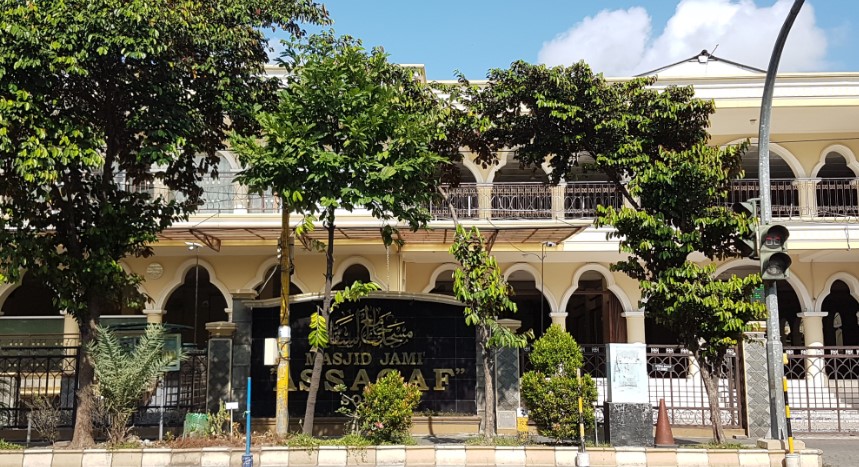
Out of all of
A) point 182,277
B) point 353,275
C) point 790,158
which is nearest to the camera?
point 790,158

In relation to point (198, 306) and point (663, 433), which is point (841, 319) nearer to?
point (663, 433)

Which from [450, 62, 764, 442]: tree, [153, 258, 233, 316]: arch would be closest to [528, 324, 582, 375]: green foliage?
[450, 62, 764, 442]: tree

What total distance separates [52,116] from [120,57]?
1338mm

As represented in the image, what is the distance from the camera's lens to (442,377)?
48.1 feet

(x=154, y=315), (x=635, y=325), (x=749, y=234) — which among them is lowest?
(x=635, y=325)

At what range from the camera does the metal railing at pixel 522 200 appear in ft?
62.2

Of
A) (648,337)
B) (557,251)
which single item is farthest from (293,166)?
(648,337)

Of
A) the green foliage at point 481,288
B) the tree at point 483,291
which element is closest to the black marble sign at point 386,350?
the tree at point 483,291

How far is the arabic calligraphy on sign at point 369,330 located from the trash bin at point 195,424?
2.78 meters

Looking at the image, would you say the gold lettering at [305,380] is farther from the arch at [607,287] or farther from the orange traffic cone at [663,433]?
the arch at [607,287]

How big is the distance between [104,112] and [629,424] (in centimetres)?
993

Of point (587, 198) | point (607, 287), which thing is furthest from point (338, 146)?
point (607, 287)

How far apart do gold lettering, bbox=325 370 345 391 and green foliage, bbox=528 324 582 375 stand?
3.77 m

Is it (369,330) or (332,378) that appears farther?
(369,330)
